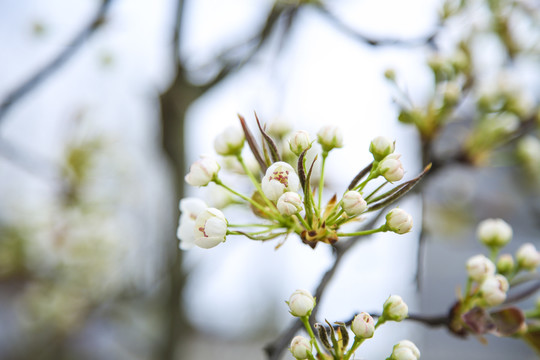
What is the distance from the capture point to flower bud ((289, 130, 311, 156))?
0.58m

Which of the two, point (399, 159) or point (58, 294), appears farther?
point (58, 294)

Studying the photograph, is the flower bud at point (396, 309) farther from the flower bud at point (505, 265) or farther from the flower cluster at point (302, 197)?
the flower bud at point (505, 265)

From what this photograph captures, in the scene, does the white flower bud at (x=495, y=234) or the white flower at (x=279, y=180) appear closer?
the white flower at (x=279, y=180)

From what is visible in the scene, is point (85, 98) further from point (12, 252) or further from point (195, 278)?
point (195, 278)

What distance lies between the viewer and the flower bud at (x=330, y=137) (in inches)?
25.7

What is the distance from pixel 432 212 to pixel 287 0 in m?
1.18

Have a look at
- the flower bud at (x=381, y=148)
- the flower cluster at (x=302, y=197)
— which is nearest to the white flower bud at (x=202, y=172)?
the flower cluster at (x=302, y=197)

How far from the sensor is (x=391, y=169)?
1.93ft

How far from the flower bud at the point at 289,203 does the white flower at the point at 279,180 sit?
0.05 ft

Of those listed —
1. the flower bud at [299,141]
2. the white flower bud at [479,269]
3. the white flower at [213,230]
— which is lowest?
the white flower bud at [479,269]

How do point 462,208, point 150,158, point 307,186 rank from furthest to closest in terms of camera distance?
1. point 150,158
2. point 462,208
3. point 307,186

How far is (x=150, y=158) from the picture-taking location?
3.15 metres

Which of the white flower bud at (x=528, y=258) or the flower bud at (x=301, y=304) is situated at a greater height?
the flower bud at (x=301, y=304)

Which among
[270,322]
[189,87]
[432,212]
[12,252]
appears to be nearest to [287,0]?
[189,87]
